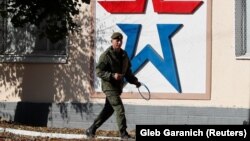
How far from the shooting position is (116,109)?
9812 mm

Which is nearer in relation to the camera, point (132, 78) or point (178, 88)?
point (132, 78)

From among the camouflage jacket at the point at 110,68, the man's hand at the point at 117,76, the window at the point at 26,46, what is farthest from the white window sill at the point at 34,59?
the man's hand at the point at 117,76

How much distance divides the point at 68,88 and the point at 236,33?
3478 millimetres

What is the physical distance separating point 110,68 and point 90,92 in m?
→ 2.36

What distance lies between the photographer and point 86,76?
12.2 meters

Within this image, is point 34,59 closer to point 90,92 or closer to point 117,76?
point 90,92

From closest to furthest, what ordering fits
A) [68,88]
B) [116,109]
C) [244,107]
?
1. [116,109]
2. [244,107]
3. [68,88]

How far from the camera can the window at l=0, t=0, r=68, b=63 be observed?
1243 centimetres

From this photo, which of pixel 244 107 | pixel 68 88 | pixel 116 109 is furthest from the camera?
pixel 68 88

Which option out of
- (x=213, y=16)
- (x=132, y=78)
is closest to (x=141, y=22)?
(x=213, y=16)

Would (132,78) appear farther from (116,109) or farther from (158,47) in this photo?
(158,47)

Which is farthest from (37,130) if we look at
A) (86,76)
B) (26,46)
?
(26,46)

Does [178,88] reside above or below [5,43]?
below

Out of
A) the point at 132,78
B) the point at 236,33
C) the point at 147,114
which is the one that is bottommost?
the point at 147,114
